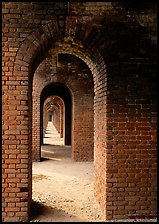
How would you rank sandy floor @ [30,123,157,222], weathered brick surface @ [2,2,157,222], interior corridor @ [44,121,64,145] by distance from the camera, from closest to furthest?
weathered brick surface @ [2,2,157,222]
sandy floor @ [30,123,157,222]
interior corridor @ [44,121,64,145]

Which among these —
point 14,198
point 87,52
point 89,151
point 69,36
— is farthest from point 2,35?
point 89,151

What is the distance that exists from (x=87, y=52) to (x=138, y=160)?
2.49 m

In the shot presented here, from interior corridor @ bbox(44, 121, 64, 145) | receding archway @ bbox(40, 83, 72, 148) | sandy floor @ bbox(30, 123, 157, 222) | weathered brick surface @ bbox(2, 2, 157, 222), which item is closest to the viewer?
weathered brick surface @ bbox(2, 2, 157, 222)

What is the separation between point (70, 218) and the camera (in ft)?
17.8

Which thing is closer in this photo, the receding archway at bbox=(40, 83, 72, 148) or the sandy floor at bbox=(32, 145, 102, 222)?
the sandy floor at bbox=(32, 145, 102, 222)

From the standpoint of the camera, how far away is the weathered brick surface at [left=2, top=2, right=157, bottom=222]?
5156mm

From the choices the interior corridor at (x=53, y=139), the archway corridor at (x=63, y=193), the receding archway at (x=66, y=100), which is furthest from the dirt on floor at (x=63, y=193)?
the interior corridor at (x=53, y=139)

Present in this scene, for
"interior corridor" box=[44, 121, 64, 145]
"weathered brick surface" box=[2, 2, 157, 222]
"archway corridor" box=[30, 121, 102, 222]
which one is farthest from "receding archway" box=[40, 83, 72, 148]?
"weathered brick surface" box=[2, 2, 157, 222]

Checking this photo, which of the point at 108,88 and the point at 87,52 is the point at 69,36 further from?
the point at 108,88

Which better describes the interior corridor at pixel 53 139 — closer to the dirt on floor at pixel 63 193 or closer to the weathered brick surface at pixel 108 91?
the dirt on floor at pixel 63 193

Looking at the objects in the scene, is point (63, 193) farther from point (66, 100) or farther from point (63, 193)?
point (66, 100)

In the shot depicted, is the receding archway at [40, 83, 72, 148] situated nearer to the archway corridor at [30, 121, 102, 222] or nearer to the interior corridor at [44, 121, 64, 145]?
the interior corridor at [44, 121, 64, 145]

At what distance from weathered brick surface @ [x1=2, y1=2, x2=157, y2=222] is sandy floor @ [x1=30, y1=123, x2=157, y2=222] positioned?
49cm

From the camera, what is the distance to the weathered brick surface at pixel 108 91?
516 centimetres
